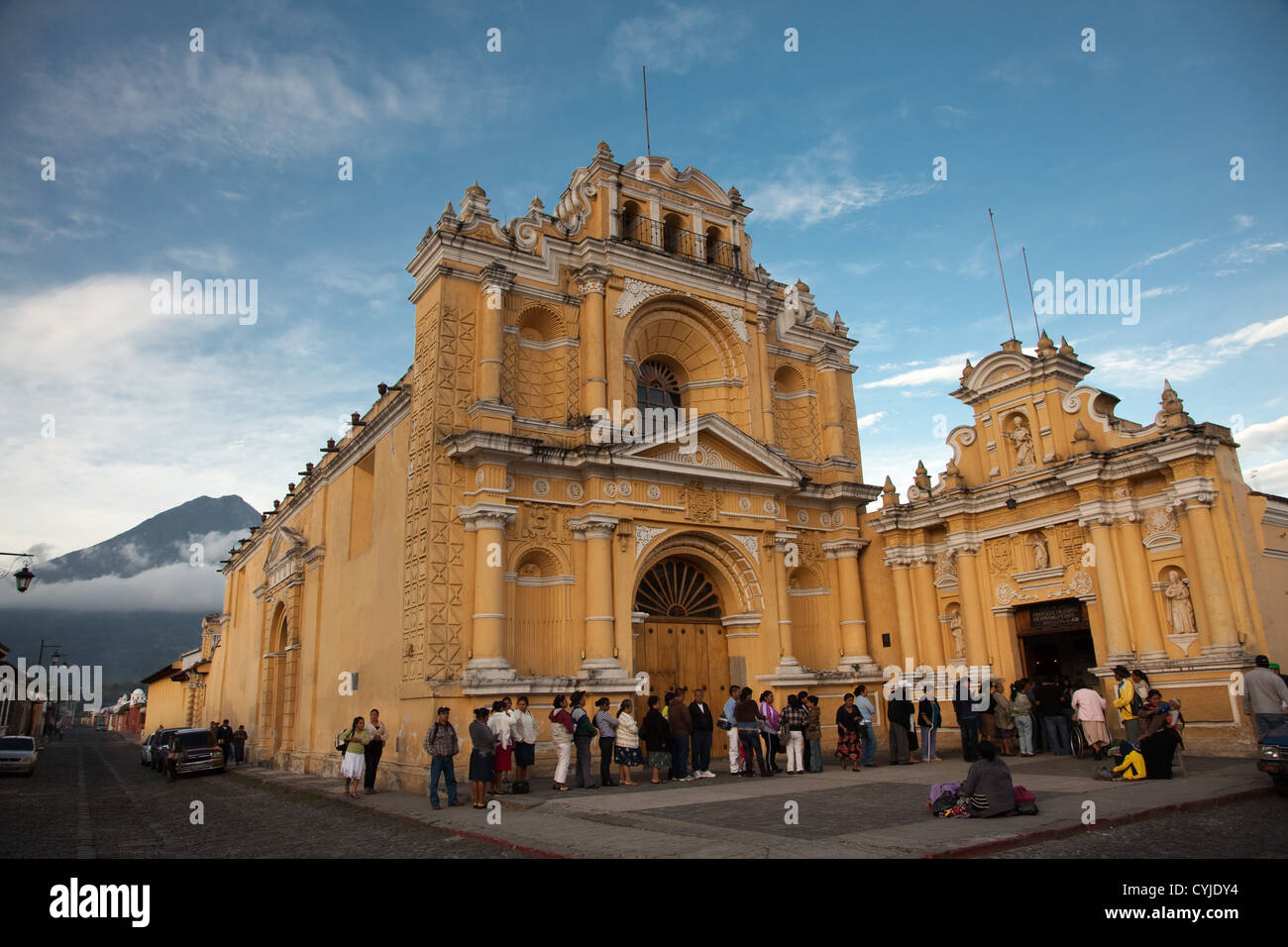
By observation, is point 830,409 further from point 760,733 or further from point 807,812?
point 807,812

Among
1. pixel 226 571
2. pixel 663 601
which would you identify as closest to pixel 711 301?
pixel 663 601

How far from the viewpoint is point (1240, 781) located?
11.8 metres

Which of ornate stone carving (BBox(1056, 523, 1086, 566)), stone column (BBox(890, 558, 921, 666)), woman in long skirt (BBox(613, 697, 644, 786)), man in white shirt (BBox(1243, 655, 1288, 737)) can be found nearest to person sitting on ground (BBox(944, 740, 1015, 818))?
man in white shirt (BBox(1243, 655, 1288, 737))

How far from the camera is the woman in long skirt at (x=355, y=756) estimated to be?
15805 mm

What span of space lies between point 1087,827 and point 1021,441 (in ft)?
46.3

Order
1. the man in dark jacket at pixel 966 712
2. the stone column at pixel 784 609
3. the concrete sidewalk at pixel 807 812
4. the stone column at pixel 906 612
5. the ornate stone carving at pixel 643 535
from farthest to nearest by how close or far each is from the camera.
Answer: the stone column at pixel 906 612 < the stone column at pixel 784 609 < the ornate stone carving at pixel 643 535 < the man in dark jacket at pixel 966 712 < the concrete sidewalk at pixel 807 812

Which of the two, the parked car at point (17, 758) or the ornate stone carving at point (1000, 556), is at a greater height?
the ornate stone carving at point (1000, 556)

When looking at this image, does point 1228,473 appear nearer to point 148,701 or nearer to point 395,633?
point 395,633

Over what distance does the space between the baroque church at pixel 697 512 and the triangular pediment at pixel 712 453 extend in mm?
65

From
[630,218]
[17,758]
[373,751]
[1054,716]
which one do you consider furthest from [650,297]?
[17,758]

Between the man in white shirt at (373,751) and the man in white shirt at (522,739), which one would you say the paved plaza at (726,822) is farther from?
the man in white shirt at (522,739)

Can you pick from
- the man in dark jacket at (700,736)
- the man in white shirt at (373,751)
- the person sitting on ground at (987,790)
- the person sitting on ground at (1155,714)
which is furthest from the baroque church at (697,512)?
the person sitting on ground at (987,790)

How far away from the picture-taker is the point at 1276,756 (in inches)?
419
